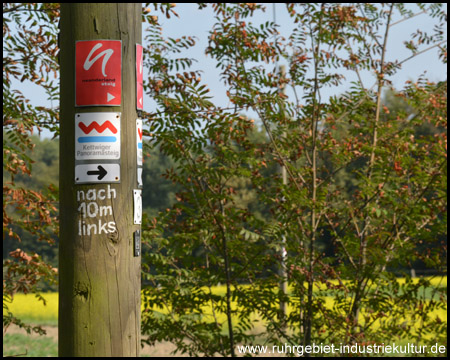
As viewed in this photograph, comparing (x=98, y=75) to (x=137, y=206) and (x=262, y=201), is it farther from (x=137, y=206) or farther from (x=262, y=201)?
(x=262, y=201)

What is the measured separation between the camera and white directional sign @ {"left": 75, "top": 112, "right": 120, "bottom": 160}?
2412mm

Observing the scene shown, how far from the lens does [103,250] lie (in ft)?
7.79

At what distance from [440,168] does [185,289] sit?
8.26 feet

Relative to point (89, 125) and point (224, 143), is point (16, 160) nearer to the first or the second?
point (224, 143)

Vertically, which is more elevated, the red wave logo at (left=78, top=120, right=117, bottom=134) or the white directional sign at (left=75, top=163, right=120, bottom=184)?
the red wave logo at (left=78, top=120, right=117, bottom=134)

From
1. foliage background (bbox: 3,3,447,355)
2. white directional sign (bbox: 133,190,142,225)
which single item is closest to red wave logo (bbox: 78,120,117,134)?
white directional sign (bbox: 133,190,142,225)

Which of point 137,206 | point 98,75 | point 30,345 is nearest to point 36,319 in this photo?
point 30,345

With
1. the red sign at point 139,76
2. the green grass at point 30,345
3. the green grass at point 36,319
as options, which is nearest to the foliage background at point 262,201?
the red sign at point 139,76

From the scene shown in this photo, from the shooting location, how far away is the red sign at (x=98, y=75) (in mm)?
2428

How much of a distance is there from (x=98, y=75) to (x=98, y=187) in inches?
17.6

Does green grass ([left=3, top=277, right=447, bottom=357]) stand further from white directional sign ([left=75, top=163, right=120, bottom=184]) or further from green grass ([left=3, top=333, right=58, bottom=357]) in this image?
white directional sign ([left=75, top=163, right=120, bottom=184])

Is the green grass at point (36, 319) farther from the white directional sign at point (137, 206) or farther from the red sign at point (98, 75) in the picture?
the red sign at point (98, 75)

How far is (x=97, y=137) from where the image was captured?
2.41 m

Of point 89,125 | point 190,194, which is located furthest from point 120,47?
point 190,194
